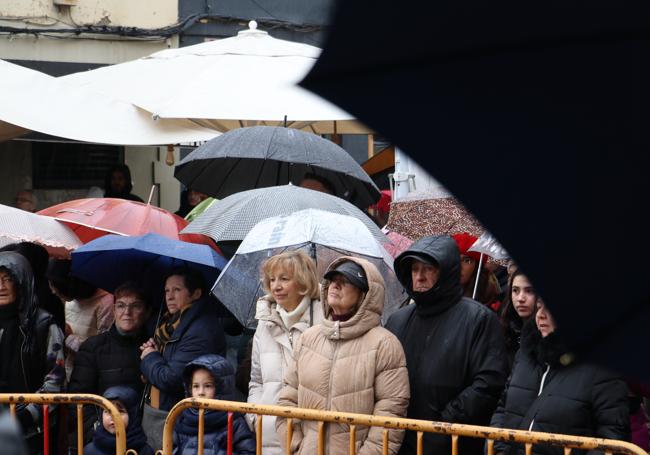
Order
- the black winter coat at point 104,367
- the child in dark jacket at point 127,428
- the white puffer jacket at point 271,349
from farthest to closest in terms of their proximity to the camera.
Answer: the black winter coat at point 104,367, the child in dark jacket at point 127,428, the white puffer jacket at point 271,349

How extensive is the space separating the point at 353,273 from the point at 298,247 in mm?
938

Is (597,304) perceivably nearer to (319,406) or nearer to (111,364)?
(319,406)

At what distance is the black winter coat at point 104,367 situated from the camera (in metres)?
7.13

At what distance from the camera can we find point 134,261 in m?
7.79

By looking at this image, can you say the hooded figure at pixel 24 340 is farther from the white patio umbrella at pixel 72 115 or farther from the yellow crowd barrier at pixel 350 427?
the white patio umbrella at pixel 72 115

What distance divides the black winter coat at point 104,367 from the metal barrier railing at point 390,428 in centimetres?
125

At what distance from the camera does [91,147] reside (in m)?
15.9

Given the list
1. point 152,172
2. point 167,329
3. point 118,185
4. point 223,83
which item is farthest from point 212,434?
point 152,172

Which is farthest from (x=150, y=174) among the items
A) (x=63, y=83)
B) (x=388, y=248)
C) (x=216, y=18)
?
(x=388, y=248)

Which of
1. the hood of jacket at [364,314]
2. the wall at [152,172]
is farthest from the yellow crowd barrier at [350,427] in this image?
the wall at [152,172]

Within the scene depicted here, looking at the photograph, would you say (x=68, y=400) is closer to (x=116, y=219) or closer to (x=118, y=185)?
(x=116, y=219)

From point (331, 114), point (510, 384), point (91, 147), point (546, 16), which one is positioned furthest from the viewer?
point (91, 147)

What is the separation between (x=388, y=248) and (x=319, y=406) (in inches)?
81.7

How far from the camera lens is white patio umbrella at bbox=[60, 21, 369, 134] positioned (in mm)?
10273
